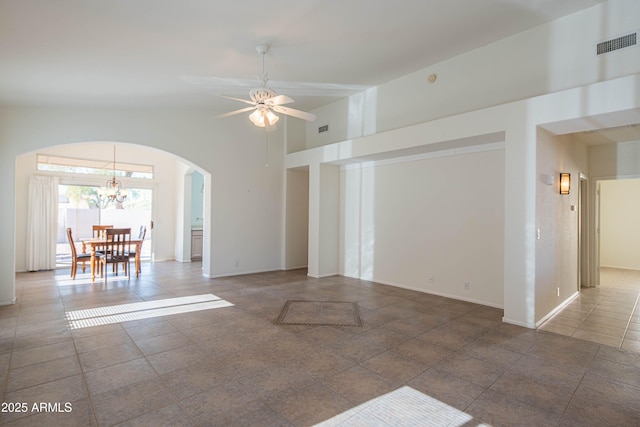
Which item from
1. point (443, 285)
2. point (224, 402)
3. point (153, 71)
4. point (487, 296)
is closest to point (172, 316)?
point (224, 402)

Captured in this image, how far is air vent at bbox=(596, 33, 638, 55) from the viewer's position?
11.8ft

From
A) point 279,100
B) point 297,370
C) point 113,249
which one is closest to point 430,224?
point 279,100

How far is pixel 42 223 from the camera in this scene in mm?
7625

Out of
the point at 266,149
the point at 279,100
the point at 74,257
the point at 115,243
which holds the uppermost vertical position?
the point at 266,149

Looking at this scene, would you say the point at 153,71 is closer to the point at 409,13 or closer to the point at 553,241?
the point at 409,13

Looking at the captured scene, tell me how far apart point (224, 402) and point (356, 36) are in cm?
413

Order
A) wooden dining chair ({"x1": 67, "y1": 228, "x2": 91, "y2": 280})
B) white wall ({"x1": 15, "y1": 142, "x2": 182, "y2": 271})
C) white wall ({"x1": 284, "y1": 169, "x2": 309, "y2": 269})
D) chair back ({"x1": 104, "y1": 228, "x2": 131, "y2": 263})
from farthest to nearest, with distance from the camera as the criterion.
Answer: white wall ({"x1": 284, "y1": 169, "x2": 309, "y2": 269}) < white wall ({"x1": 15, "y1": 142, "x2": 182, "y2": 271}) < wooden dining chair ({"x1": 67, "y1": 228, "x2": 91, "y2": 280}) < chair back ({"x1": 104, "y1": 228, "x2": 131, "y2": 263})

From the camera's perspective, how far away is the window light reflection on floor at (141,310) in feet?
13.9

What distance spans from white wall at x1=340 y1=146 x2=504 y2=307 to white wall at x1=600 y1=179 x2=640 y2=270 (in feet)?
22.3

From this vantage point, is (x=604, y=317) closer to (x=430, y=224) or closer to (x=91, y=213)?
(x=430, y=224)

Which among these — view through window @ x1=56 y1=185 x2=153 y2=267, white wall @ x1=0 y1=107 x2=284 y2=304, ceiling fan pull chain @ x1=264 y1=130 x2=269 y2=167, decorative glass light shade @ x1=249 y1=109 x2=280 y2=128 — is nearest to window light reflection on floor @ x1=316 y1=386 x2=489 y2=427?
decorative glass light shade @ x1=249 y1=109 x2=280 y2=128

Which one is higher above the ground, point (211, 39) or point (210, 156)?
point (211, 39)

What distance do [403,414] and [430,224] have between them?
3.94 m

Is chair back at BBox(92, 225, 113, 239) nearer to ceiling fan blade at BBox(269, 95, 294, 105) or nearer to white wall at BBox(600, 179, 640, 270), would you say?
ceiling fan blade at BBox(269, 95, 294, 105)
